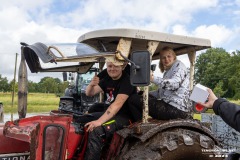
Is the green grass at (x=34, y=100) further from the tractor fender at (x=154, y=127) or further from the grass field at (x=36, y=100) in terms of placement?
the tractor fender at (x=154, y=127)

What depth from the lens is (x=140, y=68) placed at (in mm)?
3793

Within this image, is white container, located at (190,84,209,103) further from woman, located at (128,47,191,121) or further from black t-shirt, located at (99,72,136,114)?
black t-shirt, located at (99,72,136,114)

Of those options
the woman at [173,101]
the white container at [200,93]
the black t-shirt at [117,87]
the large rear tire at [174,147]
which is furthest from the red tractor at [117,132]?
the white container at [200,93]

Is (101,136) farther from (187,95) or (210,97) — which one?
(210,97)

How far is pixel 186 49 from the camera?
502 cm

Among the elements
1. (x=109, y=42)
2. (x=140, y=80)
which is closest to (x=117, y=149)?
(x=140, y=80)

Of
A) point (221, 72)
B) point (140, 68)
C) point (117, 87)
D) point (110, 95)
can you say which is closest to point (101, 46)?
point (117, 87)

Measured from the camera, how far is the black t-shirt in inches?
181

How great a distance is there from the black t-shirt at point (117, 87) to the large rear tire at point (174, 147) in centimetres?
64

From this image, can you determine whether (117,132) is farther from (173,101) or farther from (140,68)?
(140,68)

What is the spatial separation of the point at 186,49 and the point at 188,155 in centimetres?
148

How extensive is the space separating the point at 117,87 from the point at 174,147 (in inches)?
44.2

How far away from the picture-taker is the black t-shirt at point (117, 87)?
4.59 m

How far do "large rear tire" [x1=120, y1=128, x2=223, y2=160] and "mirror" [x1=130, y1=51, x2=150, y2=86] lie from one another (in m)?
0.76
